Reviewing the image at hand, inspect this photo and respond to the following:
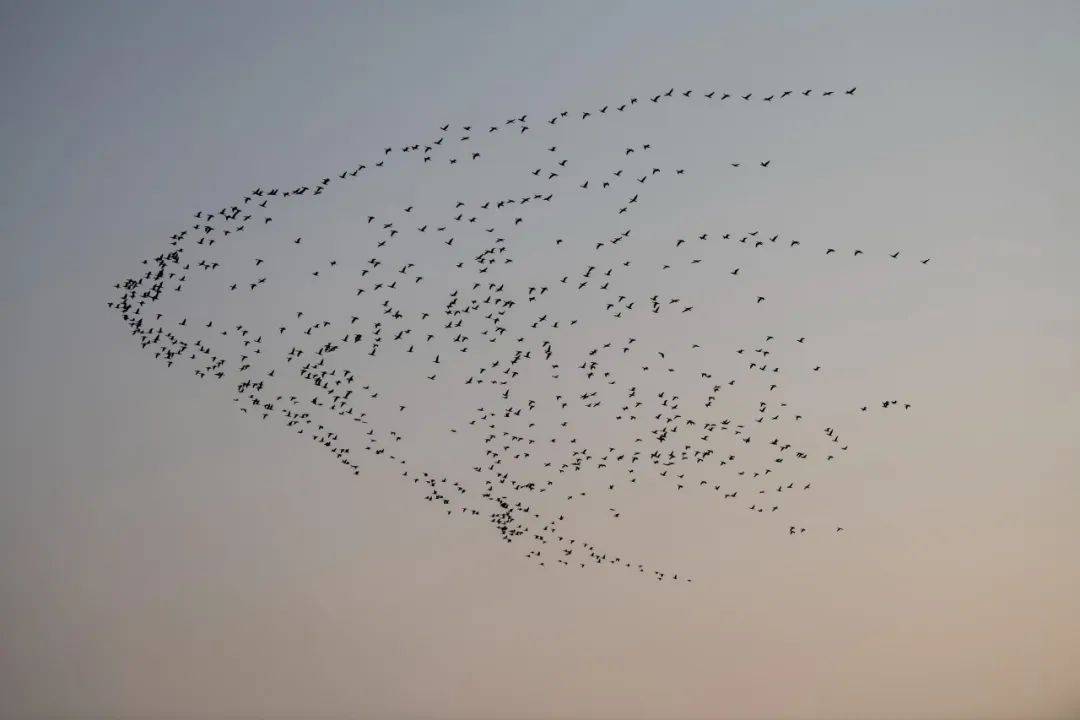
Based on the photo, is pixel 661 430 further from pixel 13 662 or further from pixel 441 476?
pixel 13 662

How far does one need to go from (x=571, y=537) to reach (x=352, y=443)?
8.52ft

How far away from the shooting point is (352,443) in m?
11.7

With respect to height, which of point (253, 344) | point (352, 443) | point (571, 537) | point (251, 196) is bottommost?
point (571, 537)

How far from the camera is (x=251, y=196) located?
38.7 ft

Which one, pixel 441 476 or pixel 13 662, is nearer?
pixel 441 476

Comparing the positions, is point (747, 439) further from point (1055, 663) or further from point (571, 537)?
point (1055, 663)

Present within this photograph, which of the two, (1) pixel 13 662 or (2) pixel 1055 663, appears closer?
(2) pixel 1055 663

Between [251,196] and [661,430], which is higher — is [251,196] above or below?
above

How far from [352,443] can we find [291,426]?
2.36 feet

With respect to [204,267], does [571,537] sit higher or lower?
lower

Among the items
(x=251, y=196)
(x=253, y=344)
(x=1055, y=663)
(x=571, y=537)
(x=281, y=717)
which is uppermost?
(x=251, y=196)

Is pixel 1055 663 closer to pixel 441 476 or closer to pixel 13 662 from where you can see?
pixel 441 476

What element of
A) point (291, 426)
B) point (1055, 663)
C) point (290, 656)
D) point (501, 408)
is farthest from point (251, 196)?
point (1055, 663)

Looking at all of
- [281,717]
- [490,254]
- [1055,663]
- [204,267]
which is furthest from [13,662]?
[1055,663]
